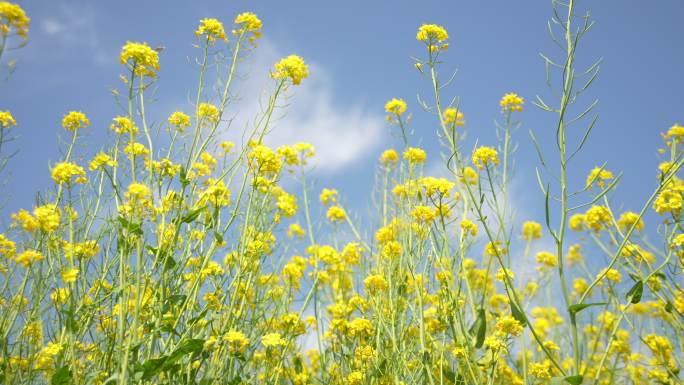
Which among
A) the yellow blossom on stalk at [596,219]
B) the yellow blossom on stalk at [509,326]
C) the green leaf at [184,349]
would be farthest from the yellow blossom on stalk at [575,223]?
the green leaf at [184,349]

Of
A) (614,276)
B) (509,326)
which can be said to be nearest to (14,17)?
(509,326)

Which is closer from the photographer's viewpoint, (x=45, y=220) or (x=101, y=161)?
(x=45, y=220)

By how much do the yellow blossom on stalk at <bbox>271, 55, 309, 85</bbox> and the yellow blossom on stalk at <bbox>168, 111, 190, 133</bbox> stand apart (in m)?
0.78

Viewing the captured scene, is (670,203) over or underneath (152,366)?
over

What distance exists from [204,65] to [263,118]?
432 millimetres

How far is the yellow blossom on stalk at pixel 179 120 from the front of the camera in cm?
313

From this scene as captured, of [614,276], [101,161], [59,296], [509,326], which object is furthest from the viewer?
[614,276]

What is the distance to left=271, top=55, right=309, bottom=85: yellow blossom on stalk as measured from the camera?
2743 mm

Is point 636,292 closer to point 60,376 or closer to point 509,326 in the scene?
point 509,326

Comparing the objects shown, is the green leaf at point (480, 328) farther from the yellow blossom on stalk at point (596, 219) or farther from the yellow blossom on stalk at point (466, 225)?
the yellow blossom on stalk at point (596, 219)

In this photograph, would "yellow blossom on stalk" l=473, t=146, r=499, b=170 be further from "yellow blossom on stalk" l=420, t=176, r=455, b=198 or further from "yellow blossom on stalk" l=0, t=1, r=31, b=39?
"yellow blossom on stalk" l=0, t=1, r=31, b=39

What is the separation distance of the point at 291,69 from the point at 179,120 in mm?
919

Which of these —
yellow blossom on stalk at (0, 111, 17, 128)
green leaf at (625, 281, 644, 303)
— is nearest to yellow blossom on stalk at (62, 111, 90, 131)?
yellow blossom on stalk at (0, 111, 17, 128)

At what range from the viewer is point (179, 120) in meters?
3.14
